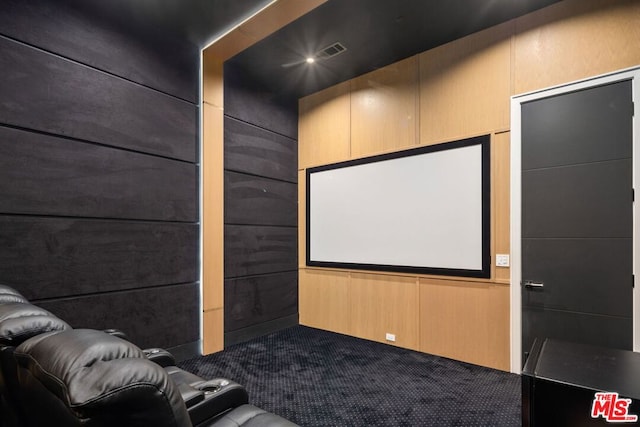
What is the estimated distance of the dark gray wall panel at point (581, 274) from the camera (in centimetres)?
260

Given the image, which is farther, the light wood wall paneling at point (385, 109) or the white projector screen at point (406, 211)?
the light wood wall paneling at point (385, 109)

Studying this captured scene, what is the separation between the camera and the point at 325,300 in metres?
4.51

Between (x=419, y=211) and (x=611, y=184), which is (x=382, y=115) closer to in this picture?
(x=419, y=211)

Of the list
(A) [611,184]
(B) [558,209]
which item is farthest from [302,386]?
(A) [611,184]

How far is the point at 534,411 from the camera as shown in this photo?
121 centimetres

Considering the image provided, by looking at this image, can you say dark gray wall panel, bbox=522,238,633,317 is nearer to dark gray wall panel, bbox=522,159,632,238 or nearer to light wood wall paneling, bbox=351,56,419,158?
dark gray wall panel, bbox=522,159,632,238

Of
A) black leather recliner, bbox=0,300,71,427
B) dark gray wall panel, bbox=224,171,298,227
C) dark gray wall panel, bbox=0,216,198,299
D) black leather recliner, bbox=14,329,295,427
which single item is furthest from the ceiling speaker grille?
black leather recliner, bbox=14,329,295,427

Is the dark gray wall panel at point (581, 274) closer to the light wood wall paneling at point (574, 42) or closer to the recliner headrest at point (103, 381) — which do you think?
the light wood wall paneling at point (574, 42)

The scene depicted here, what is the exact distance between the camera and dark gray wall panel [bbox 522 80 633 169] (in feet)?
8.55

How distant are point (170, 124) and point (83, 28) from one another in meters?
0.97

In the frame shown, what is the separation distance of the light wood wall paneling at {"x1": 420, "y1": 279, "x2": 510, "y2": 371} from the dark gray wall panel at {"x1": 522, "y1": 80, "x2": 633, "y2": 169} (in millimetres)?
1283

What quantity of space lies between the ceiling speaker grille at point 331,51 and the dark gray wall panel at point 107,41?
4.38 ft

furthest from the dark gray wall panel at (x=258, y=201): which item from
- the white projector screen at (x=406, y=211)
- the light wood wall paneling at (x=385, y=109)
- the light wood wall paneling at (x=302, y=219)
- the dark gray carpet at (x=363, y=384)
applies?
the dark gray carpet at (x=363, y=384)

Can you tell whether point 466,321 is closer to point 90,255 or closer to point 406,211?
point 406,211
